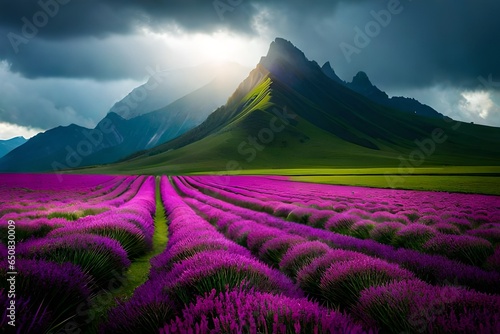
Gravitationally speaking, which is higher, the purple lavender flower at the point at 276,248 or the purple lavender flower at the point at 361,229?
the purple lavender flower at the point at 276,248

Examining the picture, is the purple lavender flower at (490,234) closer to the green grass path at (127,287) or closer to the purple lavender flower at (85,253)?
the green grass path at (127,287)

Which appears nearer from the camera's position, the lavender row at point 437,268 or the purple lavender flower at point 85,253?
the lavender row at point 437,268

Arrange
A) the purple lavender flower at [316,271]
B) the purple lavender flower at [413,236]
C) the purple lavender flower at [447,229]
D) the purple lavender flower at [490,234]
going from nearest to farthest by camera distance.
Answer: the purple lavender flower at [316,271] < the purple lavender flower at [490,234] < the purple lavender flower at [413,236] < the purple lavender flower at [447,229]

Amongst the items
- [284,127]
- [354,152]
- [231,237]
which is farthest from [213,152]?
[231,237]

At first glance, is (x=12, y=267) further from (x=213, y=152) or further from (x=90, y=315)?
(x=213, y=152)

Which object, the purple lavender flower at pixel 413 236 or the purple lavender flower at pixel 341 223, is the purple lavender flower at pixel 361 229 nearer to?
the purple lavender flower at pixel 341 223

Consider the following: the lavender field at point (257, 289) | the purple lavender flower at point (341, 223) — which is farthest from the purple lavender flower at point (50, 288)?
the purple lavender flower at point (341, 223)

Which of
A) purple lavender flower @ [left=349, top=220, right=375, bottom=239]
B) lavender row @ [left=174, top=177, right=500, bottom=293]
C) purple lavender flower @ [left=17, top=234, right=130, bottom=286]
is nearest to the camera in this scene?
lavender row @ [left=174, top=177, right=500, bottom=293]

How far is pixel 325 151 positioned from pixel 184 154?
82208 millimetres

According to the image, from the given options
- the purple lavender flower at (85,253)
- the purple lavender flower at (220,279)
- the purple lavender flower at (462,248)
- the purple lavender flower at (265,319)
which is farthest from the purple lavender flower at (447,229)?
the purple lavender flower at (85,253)

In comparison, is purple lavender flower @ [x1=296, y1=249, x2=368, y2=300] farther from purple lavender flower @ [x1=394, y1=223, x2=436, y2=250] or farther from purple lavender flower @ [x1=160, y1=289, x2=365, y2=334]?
purple lavender flower @ [x1=394, y1=223, x2=436, y2=250]

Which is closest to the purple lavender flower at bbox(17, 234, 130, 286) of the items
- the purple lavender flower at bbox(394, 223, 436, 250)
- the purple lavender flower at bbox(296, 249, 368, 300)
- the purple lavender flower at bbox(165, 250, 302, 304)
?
the purple lavender flower at bbox(165, 250, 302, 304)

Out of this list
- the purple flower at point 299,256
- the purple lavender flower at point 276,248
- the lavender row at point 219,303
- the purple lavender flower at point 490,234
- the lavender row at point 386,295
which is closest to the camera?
the lavender row at point 219,303

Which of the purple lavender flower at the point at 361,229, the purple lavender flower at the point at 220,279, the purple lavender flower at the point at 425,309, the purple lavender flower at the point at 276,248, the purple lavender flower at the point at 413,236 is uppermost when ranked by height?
the purple lavender flower at the point at 220,279
